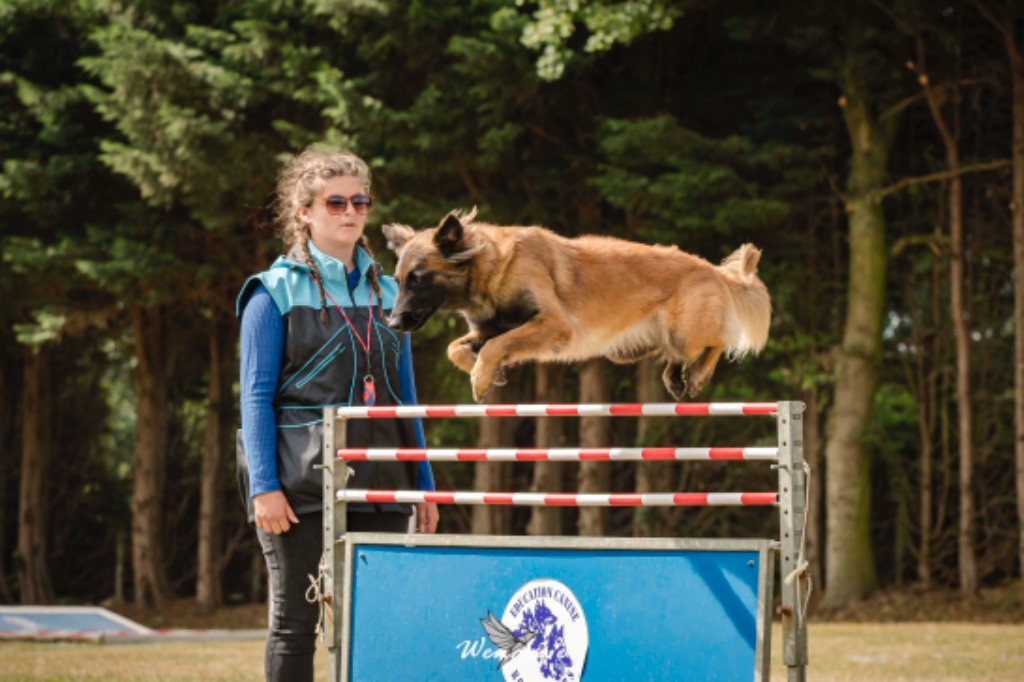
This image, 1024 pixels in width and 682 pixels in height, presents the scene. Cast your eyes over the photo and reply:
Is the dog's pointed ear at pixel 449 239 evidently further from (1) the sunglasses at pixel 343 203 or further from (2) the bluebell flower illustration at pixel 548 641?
(2) the bluebell flower illustration at pixel 548 641

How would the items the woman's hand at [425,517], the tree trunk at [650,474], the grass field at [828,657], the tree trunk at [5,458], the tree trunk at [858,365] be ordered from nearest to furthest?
the woman's hand at [425,517] → the grass field at [828,657] → the tree trunk at [858,365] → the tree trunk at [650,474] → the tree trunk at [5,458]

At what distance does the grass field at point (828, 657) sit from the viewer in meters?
8.94

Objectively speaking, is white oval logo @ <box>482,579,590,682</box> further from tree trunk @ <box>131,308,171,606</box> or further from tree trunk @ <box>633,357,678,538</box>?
tree trunk @ <box>131,308,171,606</box>

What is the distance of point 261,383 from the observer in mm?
4520

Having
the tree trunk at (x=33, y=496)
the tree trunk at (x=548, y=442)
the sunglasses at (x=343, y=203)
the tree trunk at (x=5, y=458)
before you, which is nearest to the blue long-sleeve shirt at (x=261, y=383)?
the sunglasses at (x=343, y=203)

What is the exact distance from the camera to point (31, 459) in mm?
19453

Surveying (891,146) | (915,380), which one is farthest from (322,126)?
(915,380)

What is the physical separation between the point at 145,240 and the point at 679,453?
1253cm

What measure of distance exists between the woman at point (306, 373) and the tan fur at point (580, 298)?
0.23 meters

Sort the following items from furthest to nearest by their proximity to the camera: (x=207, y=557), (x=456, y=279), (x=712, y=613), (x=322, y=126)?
(x=207, y=557), (x=322, y=126), (x=456, y=279), (x=712, y=613)

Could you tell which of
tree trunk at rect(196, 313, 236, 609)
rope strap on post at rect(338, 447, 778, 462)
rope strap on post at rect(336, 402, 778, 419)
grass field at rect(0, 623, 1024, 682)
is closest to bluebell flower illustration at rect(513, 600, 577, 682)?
rope strap on post at rect(338, 447, 778, 462)

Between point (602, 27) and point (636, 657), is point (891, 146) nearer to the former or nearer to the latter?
point (602, 27)

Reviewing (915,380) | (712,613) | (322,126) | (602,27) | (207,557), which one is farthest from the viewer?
(207,557)

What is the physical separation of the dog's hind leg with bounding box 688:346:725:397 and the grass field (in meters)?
4.50
